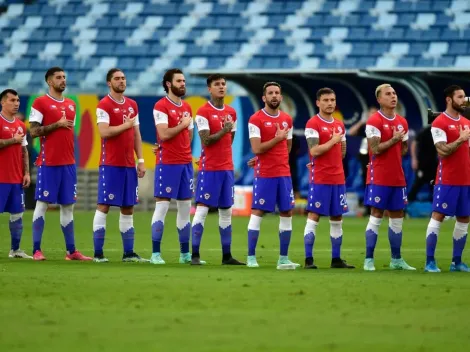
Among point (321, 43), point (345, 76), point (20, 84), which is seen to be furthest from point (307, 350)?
point (20, 84)

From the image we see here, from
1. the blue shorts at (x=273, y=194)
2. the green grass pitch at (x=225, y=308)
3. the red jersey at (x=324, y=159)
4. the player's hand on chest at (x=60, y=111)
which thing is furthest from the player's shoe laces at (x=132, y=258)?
the red jersey at (x=324, y=159)

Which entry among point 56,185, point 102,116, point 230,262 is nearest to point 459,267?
point 230,262

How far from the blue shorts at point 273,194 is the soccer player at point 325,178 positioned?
9.8 inches

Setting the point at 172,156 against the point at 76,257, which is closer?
the point at 172,156

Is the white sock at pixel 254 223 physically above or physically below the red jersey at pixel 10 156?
below

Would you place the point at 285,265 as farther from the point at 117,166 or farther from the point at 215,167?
Answer: the point at 117,166

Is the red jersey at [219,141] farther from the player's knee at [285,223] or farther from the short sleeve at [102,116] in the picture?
the short sleeve at [102,116]

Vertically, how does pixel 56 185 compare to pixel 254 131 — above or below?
below

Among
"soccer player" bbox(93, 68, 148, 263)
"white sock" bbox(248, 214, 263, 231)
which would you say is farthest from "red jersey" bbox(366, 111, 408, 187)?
"soccer player" bbox(93, 68, 148, 263)

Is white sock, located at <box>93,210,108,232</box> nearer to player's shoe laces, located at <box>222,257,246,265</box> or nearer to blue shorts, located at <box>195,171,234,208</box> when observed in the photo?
blue shorts, located at <box>195,171,234,208</box>

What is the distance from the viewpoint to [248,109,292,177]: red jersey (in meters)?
14.4

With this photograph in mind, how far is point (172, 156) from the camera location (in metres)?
15.0

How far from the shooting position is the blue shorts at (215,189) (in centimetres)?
1470

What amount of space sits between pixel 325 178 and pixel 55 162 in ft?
10.9
